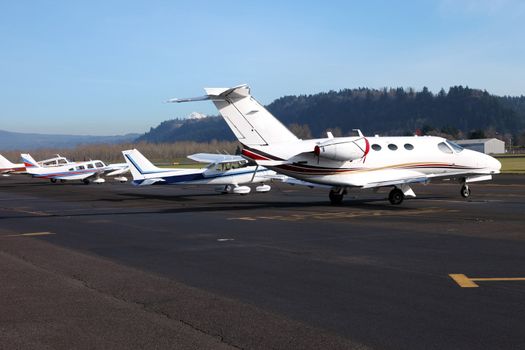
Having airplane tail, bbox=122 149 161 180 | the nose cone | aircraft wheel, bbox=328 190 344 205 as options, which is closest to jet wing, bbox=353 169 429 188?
aircraft wheel, bbox=328 190 344 205

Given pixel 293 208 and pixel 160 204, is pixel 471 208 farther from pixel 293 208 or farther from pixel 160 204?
pixel 160 204

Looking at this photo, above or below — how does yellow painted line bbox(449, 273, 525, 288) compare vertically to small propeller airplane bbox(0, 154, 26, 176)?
below

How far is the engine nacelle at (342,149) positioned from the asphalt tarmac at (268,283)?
13.0 feet

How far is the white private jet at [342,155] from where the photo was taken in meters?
24.7

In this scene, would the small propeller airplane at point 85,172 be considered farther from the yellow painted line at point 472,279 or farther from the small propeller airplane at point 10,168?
the yellow painted line at point 472,279

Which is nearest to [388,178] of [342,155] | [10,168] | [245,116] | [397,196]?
[397,196]

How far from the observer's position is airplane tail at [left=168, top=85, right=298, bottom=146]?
24.4 meters

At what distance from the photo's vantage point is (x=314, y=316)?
27.5 feet

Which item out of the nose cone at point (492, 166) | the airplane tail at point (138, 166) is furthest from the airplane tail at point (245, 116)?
the airplane tail at point (138, 166)

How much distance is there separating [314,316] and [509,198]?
22957 mm

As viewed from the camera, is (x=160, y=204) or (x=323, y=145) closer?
(x=323, y=145)

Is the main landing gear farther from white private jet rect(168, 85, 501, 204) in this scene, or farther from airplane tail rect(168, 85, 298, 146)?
airplane tail rect(168, 85, 298, 146)

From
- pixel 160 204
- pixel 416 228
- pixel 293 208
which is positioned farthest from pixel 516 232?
pixel 160 204

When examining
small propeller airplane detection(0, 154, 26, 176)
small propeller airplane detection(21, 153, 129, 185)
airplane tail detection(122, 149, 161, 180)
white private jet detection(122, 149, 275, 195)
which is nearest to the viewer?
white private jet detection(122, 149, 275, 195)
